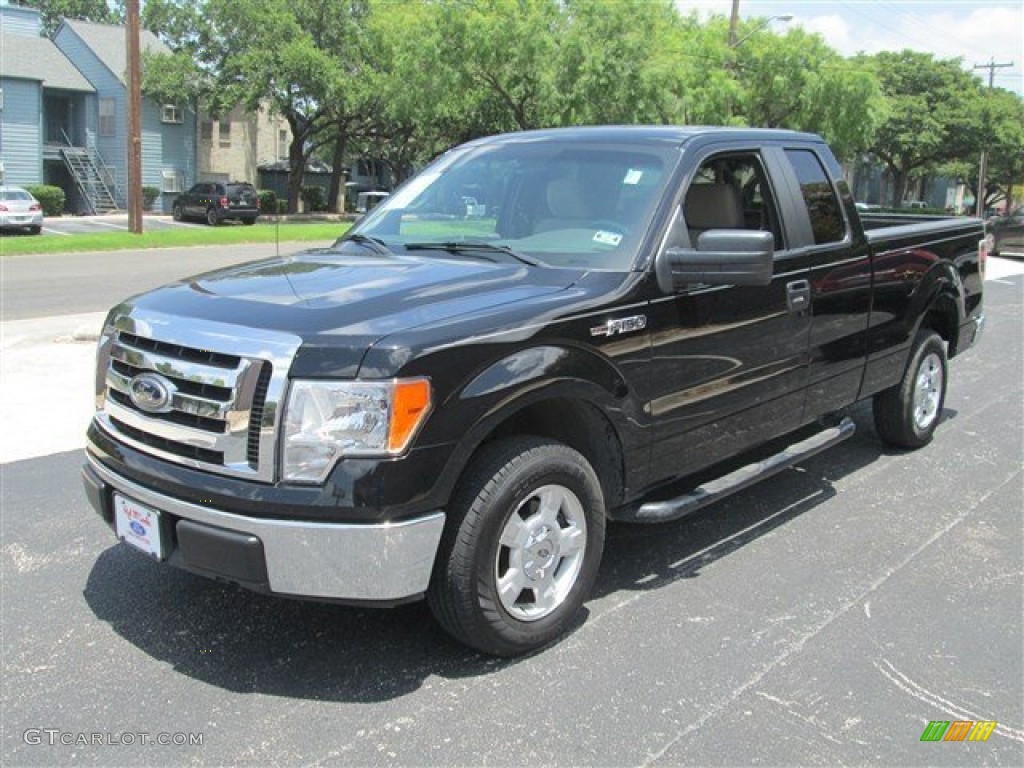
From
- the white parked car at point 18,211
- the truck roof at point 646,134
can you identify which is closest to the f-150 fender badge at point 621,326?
the truck roof at point 646,134

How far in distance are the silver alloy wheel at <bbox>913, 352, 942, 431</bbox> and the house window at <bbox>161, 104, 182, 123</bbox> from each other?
157 ft

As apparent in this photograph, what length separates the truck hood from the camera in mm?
2979

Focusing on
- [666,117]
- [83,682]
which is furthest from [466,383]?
[666,117]

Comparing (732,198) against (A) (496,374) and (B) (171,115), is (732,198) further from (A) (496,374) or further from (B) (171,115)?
(B) (171,115)

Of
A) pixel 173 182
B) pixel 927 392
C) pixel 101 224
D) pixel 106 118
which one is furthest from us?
pixel 173 182

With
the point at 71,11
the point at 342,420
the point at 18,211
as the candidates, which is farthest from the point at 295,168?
the point at 342,420

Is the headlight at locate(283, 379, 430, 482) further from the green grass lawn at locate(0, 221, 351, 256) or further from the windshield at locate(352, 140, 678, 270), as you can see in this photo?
the green grass lawn at locate(0, 221, 351, 256)

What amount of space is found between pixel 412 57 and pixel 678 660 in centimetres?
3183

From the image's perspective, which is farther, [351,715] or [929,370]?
[929,370]

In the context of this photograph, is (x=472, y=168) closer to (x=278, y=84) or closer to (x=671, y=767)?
(x=671, y=767)

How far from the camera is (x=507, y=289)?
3447mm

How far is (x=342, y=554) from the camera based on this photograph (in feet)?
9.49

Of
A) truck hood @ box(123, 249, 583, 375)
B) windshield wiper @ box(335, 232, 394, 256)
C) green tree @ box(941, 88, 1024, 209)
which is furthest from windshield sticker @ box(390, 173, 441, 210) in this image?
green tree @ box(941, 88, 1024, 209)

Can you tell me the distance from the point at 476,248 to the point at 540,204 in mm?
409
